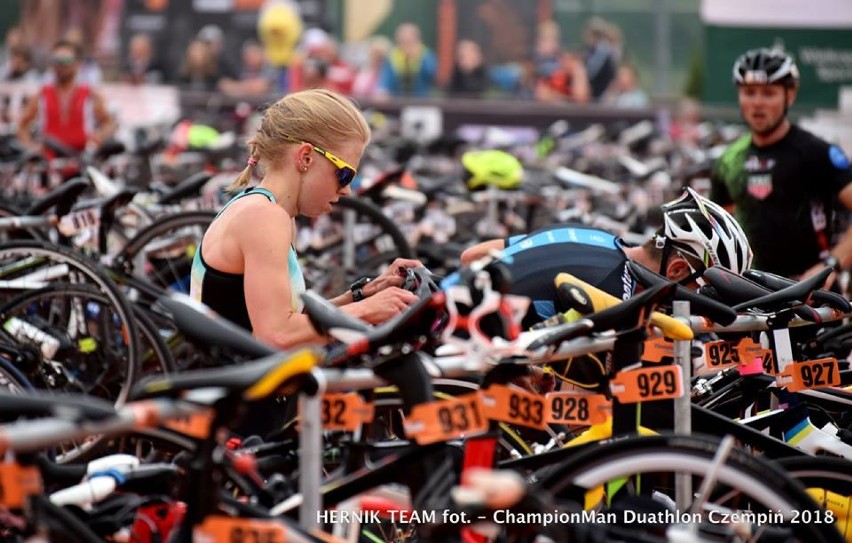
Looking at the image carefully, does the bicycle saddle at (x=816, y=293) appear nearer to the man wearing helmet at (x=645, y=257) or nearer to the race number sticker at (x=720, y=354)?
the man wearing helmet at (x=645, y=257)

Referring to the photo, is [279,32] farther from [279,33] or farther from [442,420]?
[442,420]

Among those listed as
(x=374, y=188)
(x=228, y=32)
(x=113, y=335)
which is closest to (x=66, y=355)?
(x=113, y=335)

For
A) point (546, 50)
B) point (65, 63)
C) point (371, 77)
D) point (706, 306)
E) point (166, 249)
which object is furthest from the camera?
point (546, 50)

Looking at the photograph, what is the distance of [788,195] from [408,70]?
14.3 m

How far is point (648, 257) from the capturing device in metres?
4.95

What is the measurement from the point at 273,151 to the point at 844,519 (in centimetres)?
204

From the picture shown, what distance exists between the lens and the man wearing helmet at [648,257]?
4785 millimetres

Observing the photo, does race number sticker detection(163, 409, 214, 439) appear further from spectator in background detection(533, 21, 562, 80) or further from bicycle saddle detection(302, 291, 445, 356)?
spectator in background detection(533, 21, 562, 80)

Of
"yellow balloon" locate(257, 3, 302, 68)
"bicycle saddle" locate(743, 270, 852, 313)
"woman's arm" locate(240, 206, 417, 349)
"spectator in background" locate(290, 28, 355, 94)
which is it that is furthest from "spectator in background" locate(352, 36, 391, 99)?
"woman's arm" locate(240, 206, 417, 349)

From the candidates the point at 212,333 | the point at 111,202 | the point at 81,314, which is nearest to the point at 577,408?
the point at 212,333

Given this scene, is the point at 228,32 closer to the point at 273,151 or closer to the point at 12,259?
the point at 12,259

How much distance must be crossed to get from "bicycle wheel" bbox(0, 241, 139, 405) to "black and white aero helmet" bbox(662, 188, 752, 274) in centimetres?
269

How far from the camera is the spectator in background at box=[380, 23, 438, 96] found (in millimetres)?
20906

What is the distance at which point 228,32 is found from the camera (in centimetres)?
2353
